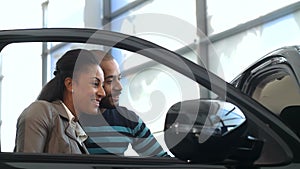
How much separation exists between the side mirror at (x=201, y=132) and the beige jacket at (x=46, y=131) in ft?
1.19

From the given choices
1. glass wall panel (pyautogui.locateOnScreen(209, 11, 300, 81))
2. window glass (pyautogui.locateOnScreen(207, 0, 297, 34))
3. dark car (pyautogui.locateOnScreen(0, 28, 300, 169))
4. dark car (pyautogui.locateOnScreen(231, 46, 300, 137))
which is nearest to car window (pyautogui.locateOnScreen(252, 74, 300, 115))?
dark car (pyautogui.locateOnScreen(231, 46, 300, 137))

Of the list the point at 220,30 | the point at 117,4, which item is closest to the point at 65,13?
the point at 117,4

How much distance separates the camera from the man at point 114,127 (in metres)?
1.75

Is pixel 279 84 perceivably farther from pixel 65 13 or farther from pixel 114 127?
pixel 65 13

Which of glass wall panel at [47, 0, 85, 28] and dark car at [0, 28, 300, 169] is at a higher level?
glass wall panel at [47, 0, 85, 28]

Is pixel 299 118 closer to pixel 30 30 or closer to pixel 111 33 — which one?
pixel 111 33

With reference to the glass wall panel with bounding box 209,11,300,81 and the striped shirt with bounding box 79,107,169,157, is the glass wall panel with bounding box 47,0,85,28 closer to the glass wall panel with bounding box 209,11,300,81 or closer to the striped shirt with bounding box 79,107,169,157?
the glass wall panel with bounding box 209,11,300,81

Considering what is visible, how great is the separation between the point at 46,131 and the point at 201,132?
53 centimetres

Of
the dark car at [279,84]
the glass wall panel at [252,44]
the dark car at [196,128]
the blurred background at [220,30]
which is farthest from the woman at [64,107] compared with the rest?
the glass wall panel at [252,44]

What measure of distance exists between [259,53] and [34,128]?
4657mm

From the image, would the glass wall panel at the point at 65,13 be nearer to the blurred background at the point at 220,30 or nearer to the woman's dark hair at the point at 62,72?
the blurred background at the point at 220,30

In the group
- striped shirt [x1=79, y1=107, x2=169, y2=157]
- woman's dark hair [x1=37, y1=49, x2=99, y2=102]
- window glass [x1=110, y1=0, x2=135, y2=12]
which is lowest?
striped shirt [x1=79, y1=107, x2=169, y2=157]

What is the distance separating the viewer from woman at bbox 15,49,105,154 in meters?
1.61

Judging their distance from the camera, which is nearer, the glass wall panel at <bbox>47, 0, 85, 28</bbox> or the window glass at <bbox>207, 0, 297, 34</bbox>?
the window glass at <bbox>207, 0, 297, 34</bbox>
